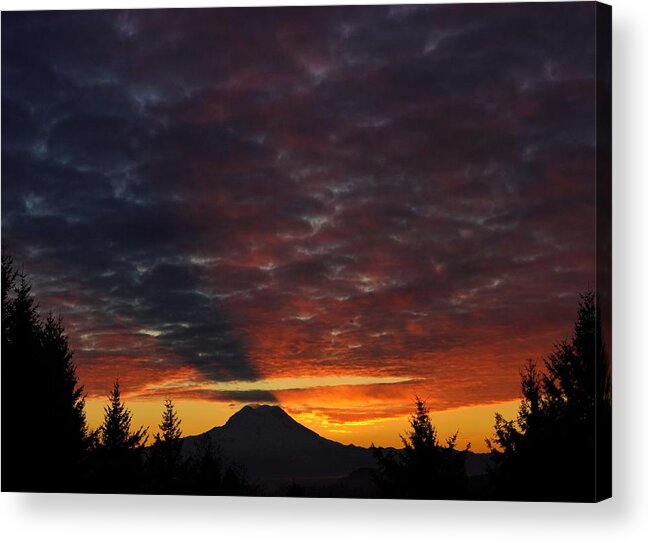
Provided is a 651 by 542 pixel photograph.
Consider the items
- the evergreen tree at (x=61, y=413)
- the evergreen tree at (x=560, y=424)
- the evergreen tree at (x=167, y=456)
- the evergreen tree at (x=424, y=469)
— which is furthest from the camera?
the evergreen tree at (x=61, y=413)

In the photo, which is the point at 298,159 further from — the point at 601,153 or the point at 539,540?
the point at 539,540

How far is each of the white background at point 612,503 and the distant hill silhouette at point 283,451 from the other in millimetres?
Answer: 242

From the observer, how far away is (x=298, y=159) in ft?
40.5

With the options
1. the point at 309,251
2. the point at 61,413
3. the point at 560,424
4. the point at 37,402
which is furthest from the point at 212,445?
the point at 560,424

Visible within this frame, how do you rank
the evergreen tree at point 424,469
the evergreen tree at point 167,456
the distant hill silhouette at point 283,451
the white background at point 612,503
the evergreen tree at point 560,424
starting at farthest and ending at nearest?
the evergreen tree at point 167,456, the distant hill silhouette at point 283,451, the evergreen tree at point 424,469, the white background at point 612,503, the evergreen tree at point 560,424

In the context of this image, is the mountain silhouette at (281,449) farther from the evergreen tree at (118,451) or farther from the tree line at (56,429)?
the evergreen tree at (118,451)

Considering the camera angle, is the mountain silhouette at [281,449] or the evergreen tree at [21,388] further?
the evergreen tree at [21,388]

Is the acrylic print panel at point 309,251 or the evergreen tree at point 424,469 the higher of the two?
the acrylic print panel at point 309,251

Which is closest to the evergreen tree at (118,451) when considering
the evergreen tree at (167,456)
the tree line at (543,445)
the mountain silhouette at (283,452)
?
the evergreen tree at (167,456)

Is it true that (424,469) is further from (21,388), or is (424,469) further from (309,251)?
(21,388)

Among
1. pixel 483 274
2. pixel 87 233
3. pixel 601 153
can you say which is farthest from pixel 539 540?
pixel 87 233

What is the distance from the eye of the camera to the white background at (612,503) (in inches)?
468

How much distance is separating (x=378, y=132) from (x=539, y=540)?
351 centimetres

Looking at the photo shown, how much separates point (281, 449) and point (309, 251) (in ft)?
5.35
